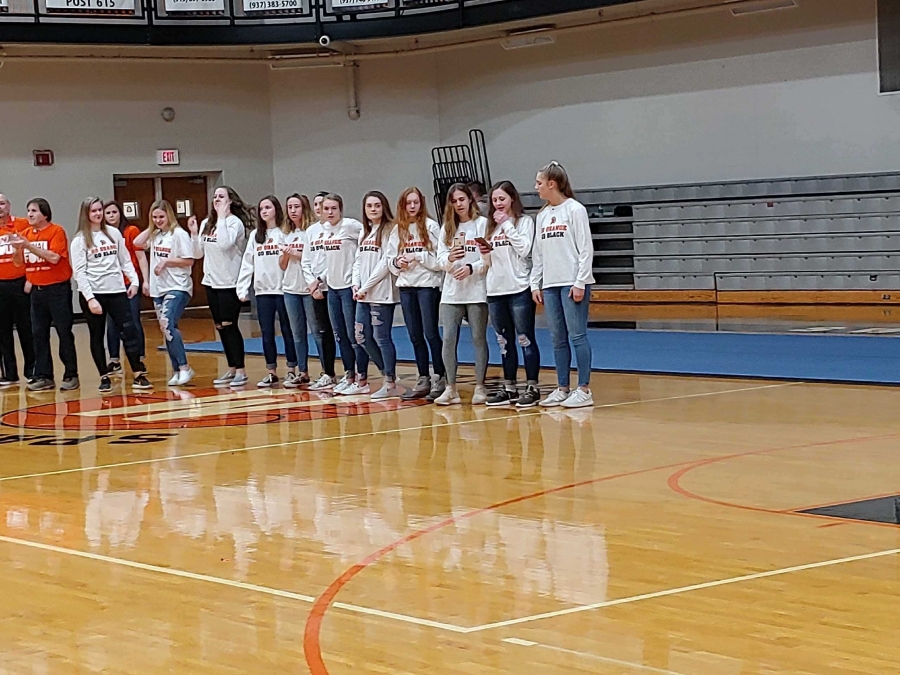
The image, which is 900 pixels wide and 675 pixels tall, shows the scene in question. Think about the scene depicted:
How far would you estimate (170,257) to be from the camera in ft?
35.4

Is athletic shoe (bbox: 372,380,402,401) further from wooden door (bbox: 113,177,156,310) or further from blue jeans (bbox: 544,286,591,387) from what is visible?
wooden door (bbox: 113,177,156,310)

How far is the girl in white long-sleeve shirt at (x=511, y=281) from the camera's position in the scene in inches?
343

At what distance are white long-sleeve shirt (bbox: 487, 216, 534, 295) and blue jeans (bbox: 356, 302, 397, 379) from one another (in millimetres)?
1084

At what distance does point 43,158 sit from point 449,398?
13356 mm

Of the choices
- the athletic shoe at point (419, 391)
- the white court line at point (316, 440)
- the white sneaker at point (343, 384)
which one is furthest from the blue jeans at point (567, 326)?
the white sneaker at point (343, 384)

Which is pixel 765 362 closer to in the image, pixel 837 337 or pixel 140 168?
pixel 837 337

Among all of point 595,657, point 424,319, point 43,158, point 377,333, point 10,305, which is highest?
point 43,158

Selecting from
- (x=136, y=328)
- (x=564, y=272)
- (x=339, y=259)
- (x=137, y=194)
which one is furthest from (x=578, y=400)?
(x=137, y=194)

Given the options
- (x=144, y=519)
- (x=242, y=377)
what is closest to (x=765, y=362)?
(x=242, y=377)

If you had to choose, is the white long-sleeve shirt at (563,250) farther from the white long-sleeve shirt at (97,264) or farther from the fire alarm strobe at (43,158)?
the fire alarm strobe at (43,158)

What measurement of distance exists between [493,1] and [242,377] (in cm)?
1009

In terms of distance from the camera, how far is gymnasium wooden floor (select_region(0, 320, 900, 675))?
3793 millimetres

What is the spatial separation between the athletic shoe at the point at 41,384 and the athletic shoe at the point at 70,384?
10 cm

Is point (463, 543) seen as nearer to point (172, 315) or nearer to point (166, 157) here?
point (172, 315)
